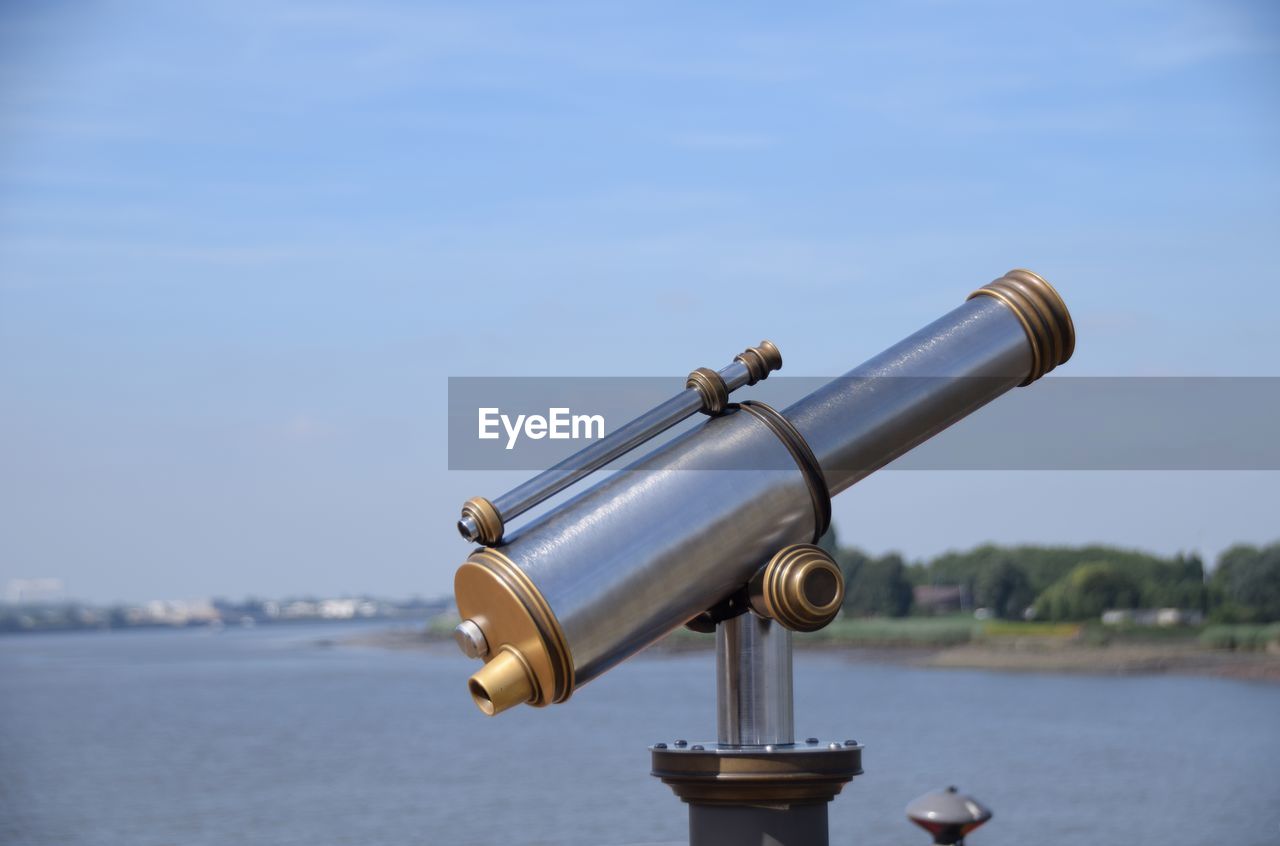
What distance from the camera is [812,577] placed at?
3.68 m

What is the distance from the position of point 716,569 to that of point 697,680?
361 ft

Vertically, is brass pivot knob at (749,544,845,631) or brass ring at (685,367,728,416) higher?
brass ring at (685,367,728,416)

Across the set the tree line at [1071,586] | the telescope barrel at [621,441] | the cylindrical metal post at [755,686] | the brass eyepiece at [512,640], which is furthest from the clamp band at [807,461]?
the tree line at [1071,586]

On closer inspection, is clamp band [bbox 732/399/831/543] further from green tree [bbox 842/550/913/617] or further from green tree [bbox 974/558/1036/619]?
green tree [bbox 974/558/1036/619]

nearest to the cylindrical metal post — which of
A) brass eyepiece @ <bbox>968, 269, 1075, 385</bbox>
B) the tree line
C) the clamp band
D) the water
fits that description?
the clamp band

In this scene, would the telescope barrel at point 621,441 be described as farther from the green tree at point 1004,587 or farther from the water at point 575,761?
the green tree at point 1004,587

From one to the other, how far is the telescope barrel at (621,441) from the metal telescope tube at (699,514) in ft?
0.15

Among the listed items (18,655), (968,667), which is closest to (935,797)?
(968,667)

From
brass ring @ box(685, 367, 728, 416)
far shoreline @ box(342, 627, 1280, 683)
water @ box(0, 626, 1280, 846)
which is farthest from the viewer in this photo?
far shoreline @ box(342, 627, 1280, 683)

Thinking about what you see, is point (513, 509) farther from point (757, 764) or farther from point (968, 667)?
point (968, 667)

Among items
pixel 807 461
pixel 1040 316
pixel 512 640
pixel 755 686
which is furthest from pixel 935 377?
pixel 512 640

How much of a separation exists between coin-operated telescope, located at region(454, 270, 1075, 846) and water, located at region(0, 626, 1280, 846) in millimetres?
22996

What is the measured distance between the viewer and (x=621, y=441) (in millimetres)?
3826

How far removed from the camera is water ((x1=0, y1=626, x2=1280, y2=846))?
40844 mm
